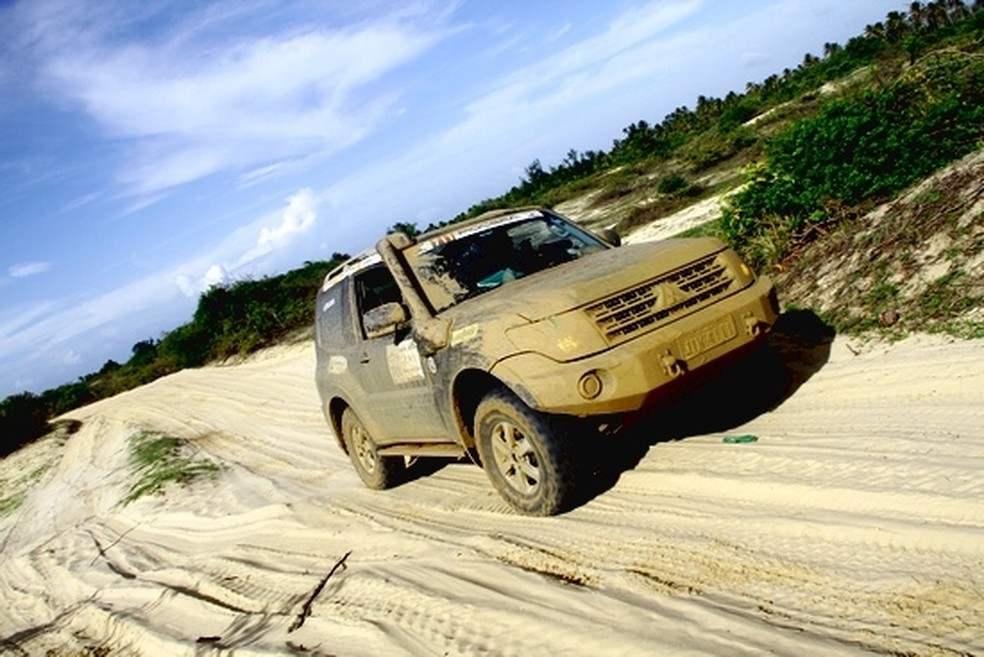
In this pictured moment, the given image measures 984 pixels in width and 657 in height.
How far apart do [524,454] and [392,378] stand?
61.4 inches

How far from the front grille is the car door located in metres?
1.45

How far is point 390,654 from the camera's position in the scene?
3.51m

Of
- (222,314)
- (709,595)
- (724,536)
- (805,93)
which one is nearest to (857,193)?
(724,536)

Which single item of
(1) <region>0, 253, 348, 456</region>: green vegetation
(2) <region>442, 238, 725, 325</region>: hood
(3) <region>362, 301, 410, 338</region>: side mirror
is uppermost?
(1) <region>0, 253, 348, 456</region>: green vegetation

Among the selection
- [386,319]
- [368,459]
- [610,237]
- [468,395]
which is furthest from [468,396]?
[368,459]

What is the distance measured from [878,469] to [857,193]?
471 cm

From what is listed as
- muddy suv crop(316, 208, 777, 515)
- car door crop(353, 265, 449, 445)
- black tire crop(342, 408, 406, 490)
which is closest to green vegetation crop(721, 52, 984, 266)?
muddy suv crop(316, 208, 777, 515)

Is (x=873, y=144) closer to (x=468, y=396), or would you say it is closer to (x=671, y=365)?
(x=671, y=365)

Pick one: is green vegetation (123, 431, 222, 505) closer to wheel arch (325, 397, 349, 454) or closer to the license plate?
wheel arch (325, 397, 349, 454)

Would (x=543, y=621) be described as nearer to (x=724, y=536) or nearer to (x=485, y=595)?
(x=485, y=595)

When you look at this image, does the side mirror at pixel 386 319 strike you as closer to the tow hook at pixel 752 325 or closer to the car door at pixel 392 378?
the car door at pixel 392 378

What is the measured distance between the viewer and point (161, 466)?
11.1 metres

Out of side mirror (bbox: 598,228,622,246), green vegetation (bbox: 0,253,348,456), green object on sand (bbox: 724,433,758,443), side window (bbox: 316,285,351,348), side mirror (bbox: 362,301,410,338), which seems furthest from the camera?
green vegetation (bbox: 0,253,348,456)

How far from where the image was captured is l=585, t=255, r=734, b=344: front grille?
411 cm
